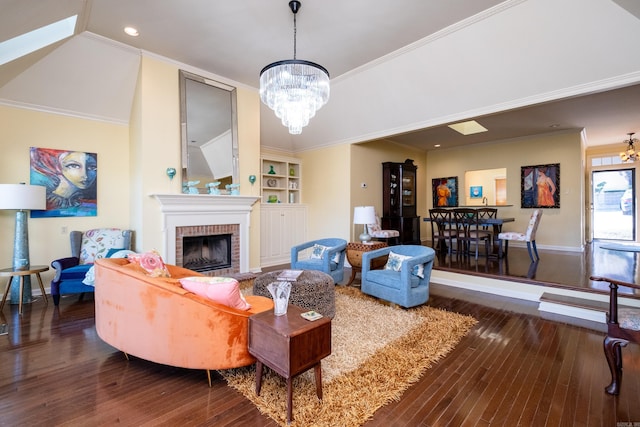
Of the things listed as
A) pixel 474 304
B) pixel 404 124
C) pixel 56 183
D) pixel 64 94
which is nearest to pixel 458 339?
pixel 474 304

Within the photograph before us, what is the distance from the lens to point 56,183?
415 cm

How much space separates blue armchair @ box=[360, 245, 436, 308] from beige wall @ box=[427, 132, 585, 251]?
5482 millimetres

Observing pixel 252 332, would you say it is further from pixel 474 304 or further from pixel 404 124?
pixel 404 124

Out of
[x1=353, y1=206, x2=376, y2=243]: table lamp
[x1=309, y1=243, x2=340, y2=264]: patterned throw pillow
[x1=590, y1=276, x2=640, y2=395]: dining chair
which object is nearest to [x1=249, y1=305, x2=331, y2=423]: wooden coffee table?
[x1=590, y1=276, x2=640, y2=395]: dining chair

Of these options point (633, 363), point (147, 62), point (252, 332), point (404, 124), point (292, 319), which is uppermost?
point (147, 62)

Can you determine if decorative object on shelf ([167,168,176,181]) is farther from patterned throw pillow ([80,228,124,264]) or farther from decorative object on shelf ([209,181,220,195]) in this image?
patterned throw pillow ([80,228,124,264])

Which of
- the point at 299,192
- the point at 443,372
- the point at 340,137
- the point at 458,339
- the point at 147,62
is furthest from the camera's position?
the point at 299,192

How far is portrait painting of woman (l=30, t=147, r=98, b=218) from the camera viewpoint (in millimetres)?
4035

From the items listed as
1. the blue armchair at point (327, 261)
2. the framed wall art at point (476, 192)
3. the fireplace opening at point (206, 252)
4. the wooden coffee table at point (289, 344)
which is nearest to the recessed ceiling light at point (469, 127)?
the framed wall art at point (476, 192)

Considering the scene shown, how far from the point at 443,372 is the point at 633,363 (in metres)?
1.66

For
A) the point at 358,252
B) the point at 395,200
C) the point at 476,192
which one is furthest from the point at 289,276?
the point at 476,192

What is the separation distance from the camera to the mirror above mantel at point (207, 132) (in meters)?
4.43

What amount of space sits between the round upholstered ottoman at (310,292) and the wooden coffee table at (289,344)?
0.96m

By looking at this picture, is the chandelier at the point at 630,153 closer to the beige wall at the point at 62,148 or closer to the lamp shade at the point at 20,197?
the beige wall at the point at 62,148
